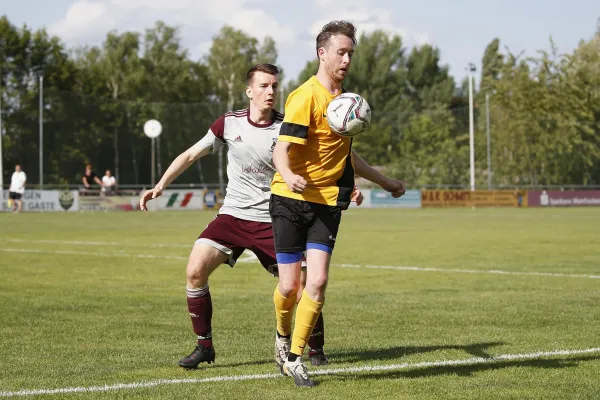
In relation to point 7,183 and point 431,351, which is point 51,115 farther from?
point 431,351

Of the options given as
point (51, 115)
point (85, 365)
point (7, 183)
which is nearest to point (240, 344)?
point (85, 365)

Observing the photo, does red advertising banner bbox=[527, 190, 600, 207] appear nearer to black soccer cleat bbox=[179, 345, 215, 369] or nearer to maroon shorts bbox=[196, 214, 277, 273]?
maroon shorts bbox=[196, 214, 277, 273]

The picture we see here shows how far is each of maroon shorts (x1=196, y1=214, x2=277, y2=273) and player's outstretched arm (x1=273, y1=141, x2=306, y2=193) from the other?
104cm

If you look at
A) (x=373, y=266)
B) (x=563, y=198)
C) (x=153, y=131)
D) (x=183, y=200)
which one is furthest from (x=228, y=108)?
(x=373, y=266)

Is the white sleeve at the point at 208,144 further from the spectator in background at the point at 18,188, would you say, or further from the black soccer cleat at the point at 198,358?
the spectator in background at the point at 18,188

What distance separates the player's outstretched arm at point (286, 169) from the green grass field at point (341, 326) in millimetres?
1254

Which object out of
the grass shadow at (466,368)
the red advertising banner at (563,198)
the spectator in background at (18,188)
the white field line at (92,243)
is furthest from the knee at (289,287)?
the red advertising banner at (563,198)

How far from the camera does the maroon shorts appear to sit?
729cm

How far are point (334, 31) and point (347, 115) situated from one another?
60 centimetres

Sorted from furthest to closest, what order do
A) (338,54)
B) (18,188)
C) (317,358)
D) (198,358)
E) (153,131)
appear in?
(153,131), (18,188), (317,358), (198,358), (338,54)

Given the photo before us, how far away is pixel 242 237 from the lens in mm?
7324

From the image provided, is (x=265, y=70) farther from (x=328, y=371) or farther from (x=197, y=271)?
(x=328, y=371)

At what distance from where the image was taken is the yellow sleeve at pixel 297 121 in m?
6.34

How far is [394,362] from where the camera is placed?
7.18 meters
